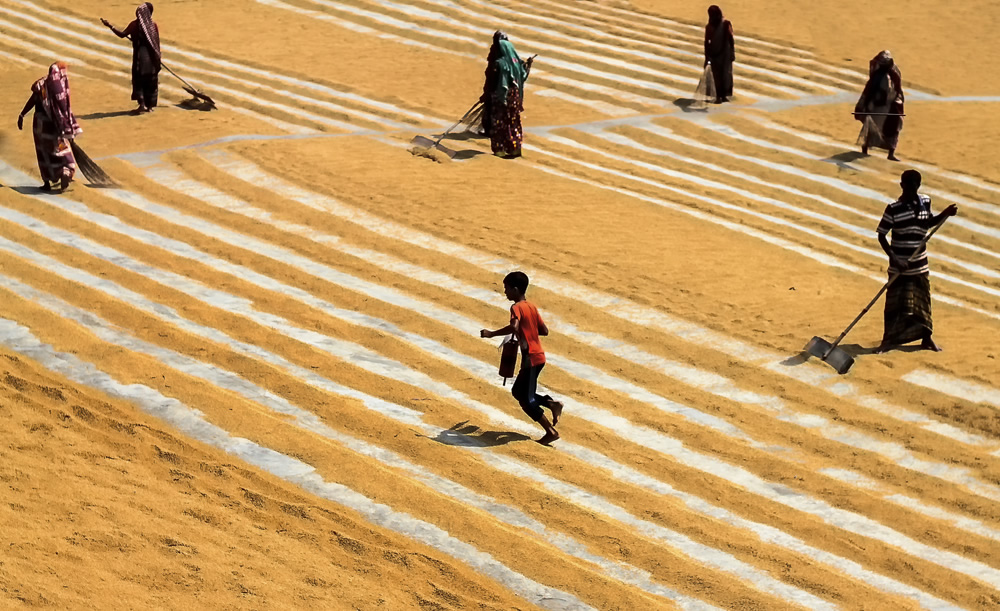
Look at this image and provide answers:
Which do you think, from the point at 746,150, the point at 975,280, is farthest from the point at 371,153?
the point at 975,280

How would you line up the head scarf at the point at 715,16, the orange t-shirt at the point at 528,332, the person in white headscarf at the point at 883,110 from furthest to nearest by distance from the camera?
the head scarf at the point at 715,16 → the person in white headscarf at the point at 883,110 → the orange t-shirt at the point at 528,332

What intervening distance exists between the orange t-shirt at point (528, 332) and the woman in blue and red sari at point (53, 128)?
835 centimetres

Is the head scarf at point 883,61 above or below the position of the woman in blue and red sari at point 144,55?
above

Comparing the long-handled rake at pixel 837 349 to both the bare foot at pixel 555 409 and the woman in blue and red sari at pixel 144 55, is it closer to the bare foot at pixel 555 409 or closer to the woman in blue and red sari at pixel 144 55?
the bare foot at pixel 555 409

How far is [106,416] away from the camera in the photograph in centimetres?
935

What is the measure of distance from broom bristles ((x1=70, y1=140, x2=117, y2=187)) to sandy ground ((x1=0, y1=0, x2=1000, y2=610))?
0.24 m

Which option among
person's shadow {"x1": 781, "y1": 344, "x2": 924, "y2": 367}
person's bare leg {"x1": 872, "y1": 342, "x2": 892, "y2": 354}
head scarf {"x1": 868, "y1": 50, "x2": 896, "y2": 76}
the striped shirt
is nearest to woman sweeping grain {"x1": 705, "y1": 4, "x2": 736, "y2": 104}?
head scarf {"x1": 868, "y1": 50, "x2": 896, "y2": 76}

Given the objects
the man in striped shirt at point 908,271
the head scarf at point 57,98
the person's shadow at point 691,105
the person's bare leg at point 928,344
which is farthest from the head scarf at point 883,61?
the head scarf at point 57,98

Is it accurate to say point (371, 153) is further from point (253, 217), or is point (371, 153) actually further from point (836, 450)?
point (836, 450)

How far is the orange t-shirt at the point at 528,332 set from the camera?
9648 millimetres

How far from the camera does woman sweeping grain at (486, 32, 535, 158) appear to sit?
1870 centimetres

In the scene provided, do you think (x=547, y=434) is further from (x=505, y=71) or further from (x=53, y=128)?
(x=505, y=71)

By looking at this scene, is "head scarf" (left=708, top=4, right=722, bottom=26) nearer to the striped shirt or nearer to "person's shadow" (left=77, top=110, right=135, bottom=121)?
"person's shadow" (left=77, top=110, right=135, bottom=121)

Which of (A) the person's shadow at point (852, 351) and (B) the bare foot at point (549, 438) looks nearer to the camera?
(B) the bare foot at point (549, 438)
